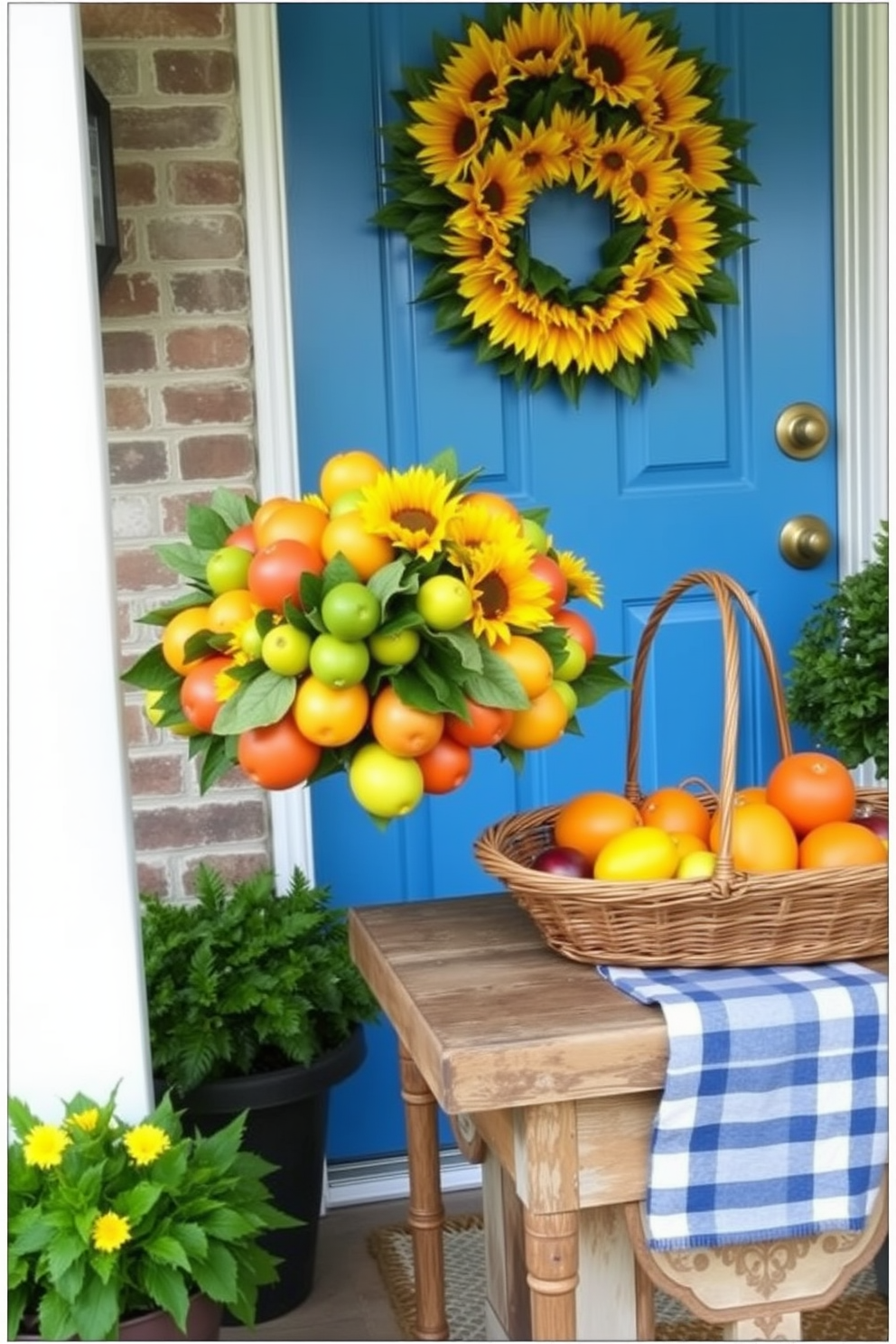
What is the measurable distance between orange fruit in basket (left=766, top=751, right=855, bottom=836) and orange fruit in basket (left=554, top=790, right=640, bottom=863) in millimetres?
142

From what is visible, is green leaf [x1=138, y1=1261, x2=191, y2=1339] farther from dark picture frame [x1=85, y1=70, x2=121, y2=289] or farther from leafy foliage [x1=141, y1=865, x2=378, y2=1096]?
dark picture frame [x1=85, y1=70, x2=121, y2=289]

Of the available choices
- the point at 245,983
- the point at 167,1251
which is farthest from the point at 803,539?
the point at 167,1251

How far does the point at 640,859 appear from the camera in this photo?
1285 millimetres

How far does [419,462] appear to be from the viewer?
2.46 meters

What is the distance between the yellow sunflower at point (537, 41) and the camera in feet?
7.75

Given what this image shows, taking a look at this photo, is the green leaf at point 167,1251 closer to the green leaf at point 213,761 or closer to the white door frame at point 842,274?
the green leaf at point 213,761

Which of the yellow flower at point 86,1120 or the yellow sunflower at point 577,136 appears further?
the yellow sunflower at point 577,136

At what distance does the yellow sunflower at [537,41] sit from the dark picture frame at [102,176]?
68 centimetres

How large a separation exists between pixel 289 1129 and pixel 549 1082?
104cm

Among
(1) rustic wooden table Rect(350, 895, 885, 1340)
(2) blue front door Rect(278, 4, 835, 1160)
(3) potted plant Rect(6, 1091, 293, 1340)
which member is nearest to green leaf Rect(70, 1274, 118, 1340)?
(3) potted plant Rect(6, 1091, 293, 1340)

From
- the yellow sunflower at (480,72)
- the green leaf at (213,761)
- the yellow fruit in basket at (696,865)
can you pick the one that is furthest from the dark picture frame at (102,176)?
the yellow fruit in basket at (696,865)

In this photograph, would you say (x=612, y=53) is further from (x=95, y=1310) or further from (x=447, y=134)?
(x=95, y=1310)

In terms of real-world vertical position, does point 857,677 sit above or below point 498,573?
below

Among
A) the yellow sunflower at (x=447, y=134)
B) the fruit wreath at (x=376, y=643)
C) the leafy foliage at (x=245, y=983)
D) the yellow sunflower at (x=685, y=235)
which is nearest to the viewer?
the fruit wreath at (x=376, y=643)
